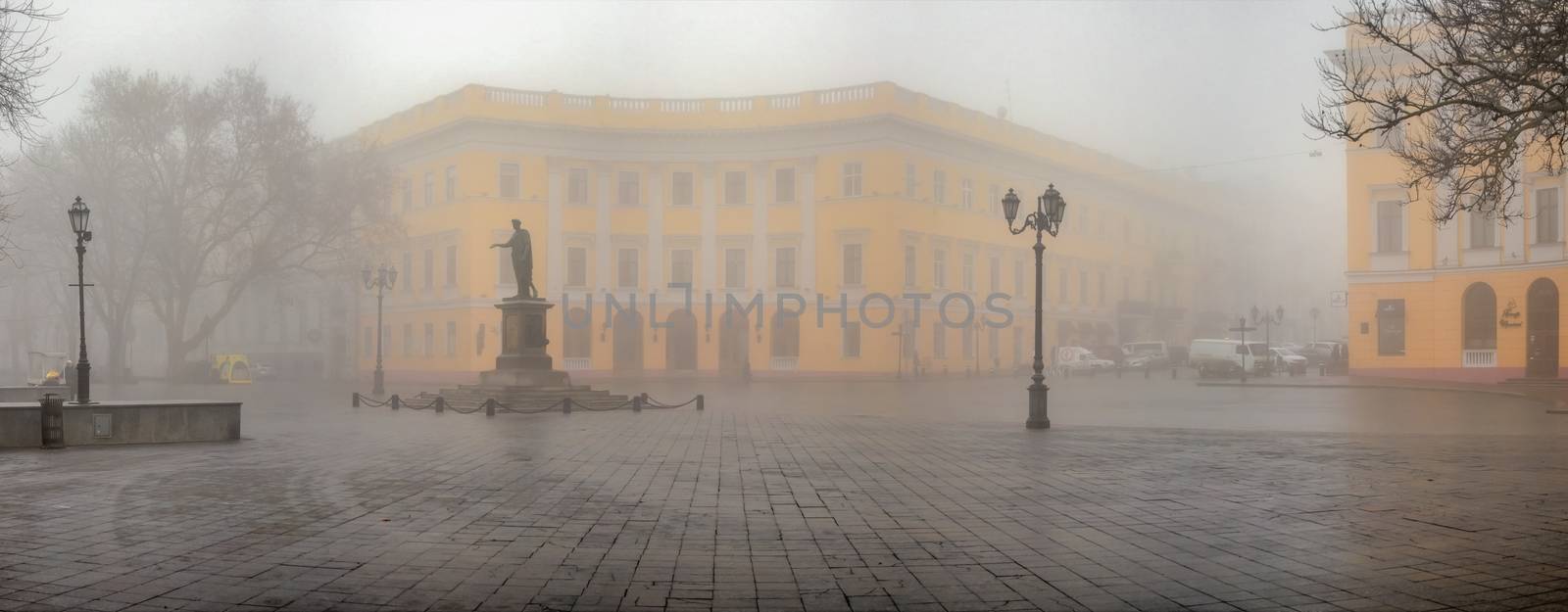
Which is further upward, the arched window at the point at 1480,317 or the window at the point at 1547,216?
the window at the point at 1547,216

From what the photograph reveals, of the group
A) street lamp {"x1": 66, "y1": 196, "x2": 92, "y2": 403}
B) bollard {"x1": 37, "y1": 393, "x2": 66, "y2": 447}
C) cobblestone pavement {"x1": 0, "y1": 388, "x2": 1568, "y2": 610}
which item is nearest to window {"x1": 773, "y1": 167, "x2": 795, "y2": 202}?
street lamp {"x1": 66, "y1": 196, "x2": 92, "y2": 403}

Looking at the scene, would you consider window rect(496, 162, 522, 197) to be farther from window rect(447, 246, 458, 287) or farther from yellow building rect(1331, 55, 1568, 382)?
yellow building rect(1331, 55, 1568, 382)

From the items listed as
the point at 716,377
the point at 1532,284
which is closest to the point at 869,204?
the point at 716,377

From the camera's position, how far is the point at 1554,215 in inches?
1563

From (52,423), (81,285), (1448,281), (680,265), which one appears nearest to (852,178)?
(680,265)

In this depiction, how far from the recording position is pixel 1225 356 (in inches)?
2064

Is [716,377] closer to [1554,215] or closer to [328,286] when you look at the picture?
[328,286]

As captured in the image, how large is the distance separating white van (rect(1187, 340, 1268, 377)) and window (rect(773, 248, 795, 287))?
60.9 ft

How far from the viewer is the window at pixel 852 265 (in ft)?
181

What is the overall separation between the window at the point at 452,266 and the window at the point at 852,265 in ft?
58.4

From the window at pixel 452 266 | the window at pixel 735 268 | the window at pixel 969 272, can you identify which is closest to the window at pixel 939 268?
the window at pixel 969 272

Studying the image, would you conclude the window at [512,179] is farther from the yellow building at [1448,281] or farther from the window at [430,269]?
the yellow building at [1448,281]

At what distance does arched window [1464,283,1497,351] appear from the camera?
41.3 metres

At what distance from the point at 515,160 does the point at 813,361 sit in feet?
53.8
